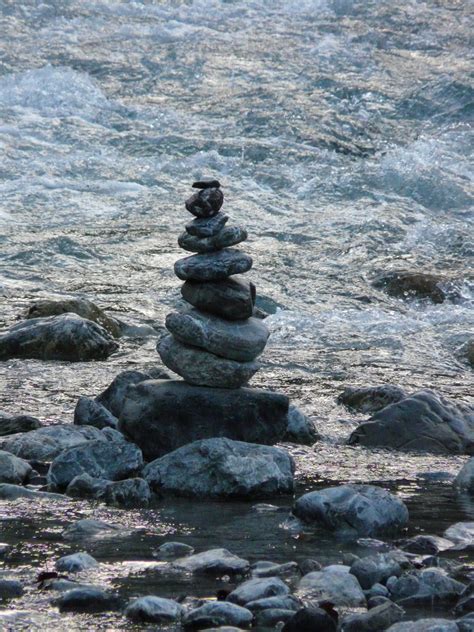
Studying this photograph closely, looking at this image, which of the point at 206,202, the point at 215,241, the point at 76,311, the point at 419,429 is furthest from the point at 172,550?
the point at 76,311

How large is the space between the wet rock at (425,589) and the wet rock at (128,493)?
1908 mm

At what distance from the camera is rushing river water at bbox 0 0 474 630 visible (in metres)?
6.75

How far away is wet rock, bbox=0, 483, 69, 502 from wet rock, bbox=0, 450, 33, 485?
10.3 inches

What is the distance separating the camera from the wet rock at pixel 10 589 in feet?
15.2

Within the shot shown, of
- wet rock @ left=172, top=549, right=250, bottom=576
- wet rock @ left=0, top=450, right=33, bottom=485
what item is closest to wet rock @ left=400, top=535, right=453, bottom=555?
wet rock @ left=172, top=549, right=250, bottom=576

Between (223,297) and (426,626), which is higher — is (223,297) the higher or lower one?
the higher one

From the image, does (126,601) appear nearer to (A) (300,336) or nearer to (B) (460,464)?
(B) (460,464)

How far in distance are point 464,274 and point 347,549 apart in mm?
9624

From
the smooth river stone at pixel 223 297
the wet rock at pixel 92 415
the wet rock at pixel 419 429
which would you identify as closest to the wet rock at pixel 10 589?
the smooth river stone at pixel 223 297

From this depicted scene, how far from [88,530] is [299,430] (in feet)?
8.59

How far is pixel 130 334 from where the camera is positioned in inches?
466

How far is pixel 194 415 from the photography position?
7.40 meters

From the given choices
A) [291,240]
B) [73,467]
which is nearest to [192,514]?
[73,467]

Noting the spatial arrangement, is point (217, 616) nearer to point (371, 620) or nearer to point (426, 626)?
point (371, 620)
